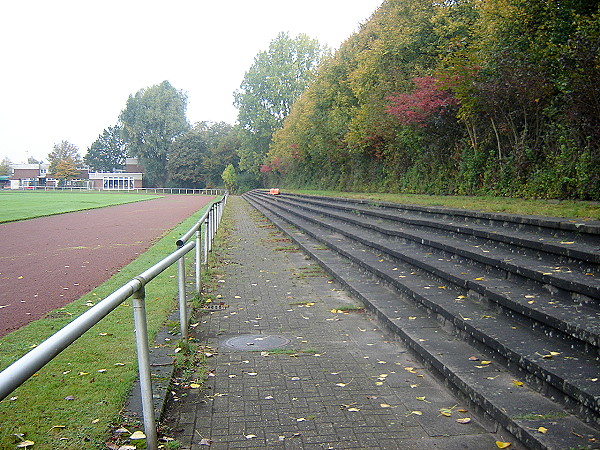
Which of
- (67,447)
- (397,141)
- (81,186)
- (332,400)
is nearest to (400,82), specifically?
(397,141)

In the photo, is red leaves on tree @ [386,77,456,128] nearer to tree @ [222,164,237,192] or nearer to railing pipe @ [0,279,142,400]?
railing pipe @ [0,279,142,400]

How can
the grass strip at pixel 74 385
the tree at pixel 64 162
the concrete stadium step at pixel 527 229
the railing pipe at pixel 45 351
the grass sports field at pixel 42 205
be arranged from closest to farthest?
the railing pipe at pixel 45 351 → the grass strip at pixel 74 385 → the concrete stadium step at pixel 527 229 → the grass sports field at pixel 42 205 → the tree at pixel 64 162

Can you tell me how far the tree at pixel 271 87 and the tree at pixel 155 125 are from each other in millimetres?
23919

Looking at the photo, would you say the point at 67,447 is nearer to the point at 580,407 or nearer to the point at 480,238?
the point at 580,407

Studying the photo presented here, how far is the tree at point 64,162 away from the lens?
10688 cm

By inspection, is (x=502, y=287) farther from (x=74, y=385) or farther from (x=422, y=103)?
(x=422, y=103)

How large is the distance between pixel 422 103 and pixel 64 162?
107628 millimetres

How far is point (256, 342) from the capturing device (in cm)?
530

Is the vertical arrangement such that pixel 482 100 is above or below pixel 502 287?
above

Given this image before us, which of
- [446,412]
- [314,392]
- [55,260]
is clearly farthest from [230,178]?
[446,412]

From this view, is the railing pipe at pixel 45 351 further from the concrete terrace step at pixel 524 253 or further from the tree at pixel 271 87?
the tree at pixel 271 87

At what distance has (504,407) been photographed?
3201mm

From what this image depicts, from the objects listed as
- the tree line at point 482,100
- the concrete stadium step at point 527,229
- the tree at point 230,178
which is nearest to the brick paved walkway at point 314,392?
the concrete stadium step at point 527,229

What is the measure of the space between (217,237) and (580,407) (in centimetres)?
1305
